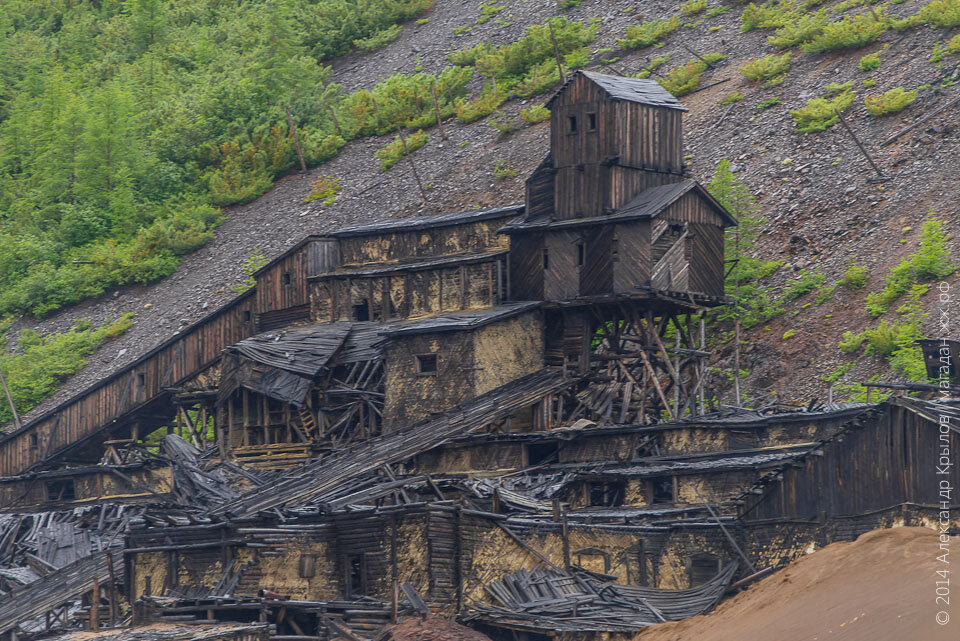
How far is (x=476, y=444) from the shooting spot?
4644cm

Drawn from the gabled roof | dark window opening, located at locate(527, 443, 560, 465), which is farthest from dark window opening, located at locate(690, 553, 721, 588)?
the gabled roof

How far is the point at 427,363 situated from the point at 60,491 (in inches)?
633

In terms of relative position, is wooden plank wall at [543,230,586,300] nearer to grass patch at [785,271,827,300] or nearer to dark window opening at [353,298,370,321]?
dark window opening at [353,298,370,321]

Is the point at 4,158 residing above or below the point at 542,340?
above

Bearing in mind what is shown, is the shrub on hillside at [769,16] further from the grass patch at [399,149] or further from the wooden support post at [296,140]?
the wooden support post at [296,140]

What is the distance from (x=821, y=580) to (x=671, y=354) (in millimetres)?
19045

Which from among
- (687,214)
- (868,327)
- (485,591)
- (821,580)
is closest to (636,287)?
(687,214)

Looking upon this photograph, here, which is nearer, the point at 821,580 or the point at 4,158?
the point at 821,580

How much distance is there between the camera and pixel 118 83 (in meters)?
94.0

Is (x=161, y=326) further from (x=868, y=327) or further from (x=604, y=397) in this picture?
(x=868, y=327)

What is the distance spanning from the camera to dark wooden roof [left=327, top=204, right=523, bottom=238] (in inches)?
2111

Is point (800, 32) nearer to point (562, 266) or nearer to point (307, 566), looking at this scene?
point (562, 266)

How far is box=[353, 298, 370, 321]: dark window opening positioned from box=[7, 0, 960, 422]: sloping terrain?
12298mm

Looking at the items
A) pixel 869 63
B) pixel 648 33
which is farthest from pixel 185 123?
pixel 869 63
